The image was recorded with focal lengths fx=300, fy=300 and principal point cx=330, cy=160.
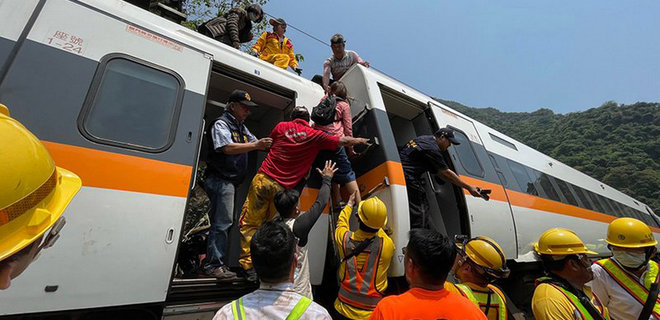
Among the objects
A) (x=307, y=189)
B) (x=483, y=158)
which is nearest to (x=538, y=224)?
(x=483, y=158)

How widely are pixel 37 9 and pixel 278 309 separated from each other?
241 cm

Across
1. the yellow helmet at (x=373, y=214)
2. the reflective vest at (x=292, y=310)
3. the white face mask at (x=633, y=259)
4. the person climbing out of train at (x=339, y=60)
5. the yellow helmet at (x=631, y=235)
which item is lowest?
the white face mask at (x=633, y=259)

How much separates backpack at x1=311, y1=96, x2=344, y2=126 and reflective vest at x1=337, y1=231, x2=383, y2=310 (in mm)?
1267

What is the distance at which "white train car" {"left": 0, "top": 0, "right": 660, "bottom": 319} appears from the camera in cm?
174

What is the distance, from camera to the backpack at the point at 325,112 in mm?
3146

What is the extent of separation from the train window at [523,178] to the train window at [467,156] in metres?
1.31

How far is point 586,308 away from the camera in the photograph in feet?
5.79

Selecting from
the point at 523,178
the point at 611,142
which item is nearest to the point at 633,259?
A: the point at 523,178

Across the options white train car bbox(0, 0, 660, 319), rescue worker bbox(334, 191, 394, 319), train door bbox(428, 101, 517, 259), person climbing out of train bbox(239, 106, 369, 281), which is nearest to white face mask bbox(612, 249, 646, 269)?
train door bbox(428, 101, 517, 259)

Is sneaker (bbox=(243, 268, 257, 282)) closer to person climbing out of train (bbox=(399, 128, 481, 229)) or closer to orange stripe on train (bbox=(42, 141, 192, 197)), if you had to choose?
orange stripe on train (bbox=(42, 141, 192, 197))

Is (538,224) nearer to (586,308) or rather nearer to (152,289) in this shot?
(586,308)

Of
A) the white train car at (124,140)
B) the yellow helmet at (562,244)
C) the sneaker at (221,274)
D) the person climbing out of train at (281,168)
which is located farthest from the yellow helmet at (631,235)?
the sneaker at (221,274)

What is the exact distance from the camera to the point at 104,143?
6.46ft

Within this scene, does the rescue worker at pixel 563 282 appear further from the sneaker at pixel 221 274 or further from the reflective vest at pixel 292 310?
the sneaker at pixel 221 274
